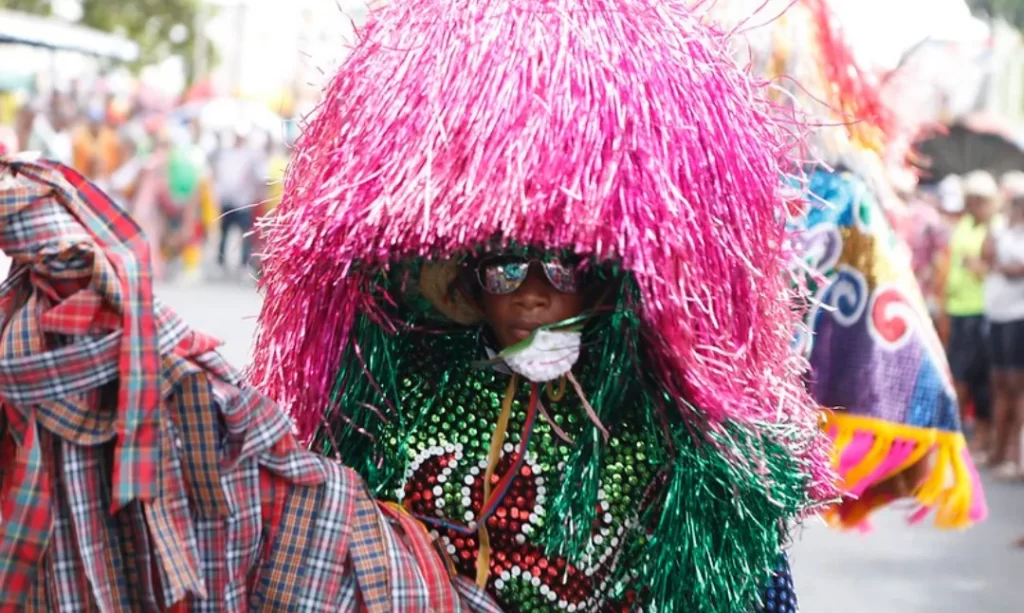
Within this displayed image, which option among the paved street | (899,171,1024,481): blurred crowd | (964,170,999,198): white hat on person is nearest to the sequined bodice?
the paved street

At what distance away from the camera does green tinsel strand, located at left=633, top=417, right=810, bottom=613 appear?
2135 millimetres

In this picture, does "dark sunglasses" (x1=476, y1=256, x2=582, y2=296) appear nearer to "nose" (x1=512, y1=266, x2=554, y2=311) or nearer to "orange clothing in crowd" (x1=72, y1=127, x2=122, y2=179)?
"nose" (x1=512, y1=266, x2=554, y2=311)

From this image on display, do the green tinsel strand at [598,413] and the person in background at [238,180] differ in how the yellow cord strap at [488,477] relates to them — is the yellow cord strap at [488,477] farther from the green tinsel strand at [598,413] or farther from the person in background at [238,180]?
the person in background at [238,180]

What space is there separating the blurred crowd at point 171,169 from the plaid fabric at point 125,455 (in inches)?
416

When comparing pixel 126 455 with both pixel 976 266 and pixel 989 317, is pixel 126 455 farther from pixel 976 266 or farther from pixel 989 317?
pixel 976 266

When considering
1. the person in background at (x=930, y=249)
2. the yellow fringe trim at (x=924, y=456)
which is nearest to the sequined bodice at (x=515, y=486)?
the yellow fringe trim at (x=924, y=456)

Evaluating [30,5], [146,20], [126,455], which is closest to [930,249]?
[126,455]

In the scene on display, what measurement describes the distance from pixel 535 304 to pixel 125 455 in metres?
0.66

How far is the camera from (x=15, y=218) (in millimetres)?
1765

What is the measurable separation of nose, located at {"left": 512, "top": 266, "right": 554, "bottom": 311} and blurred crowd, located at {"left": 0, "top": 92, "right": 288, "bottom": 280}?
10.4m

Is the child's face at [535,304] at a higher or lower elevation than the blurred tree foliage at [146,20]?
lower

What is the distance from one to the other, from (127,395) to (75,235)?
0.20 meters

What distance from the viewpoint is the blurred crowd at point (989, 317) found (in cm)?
743

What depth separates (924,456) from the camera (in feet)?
12.2
